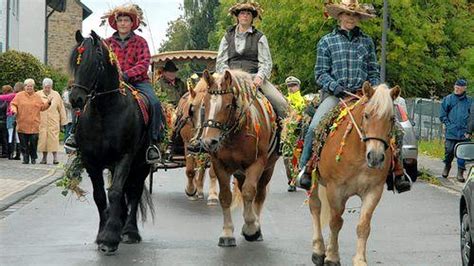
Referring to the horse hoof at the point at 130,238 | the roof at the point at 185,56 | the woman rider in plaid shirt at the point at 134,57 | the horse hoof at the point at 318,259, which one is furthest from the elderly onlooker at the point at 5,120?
the horse hoof at the point at 318,259

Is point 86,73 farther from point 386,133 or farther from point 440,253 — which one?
point 440,253

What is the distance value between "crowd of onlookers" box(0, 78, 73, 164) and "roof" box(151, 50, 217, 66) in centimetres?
385

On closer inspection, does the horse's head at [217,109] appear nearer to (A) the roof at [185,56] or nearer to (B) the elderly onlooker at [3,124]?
(A) the roof at [185,56]

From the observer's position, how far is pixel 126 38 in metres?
11.8

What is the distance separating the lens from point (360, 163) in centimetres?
905

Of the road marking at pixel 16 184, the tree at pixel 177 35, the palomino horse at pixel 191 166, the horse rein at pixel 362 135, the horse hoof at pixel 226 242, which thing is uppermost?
the tree at pixel 177 35

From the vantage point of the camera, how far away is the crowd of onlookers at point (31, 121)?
23.4 m

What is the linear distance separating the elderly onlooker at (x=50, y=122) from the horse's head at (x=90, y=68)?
1348 cm

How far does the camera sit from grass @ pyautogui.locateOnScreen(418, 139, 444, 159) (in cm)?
2903

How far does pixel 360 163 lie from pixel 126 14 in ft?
12.9

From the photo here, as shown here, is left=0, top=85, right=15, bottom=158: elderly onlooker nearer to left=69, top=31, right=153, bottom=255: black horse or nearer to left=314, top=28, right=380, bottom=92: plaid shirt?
left=69, top=31, right=153, bottom=255: black horse

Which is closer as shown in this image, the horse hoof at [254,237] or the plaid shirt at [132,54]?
the horse hoof at [254,237]

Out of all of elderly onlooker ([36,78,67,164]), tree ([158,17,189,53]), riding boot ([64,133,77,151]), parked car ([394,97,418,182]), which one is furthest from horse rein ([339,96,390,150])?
tree ([158,17,189,53])

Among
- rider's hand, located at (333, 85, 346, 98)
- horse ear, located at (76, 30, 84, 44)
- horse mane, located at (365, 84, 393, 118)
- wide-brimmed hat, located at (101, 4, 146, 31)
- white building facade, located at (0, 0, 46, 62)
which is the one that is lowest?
horse mane, located at (365, 84, 393, 118)
